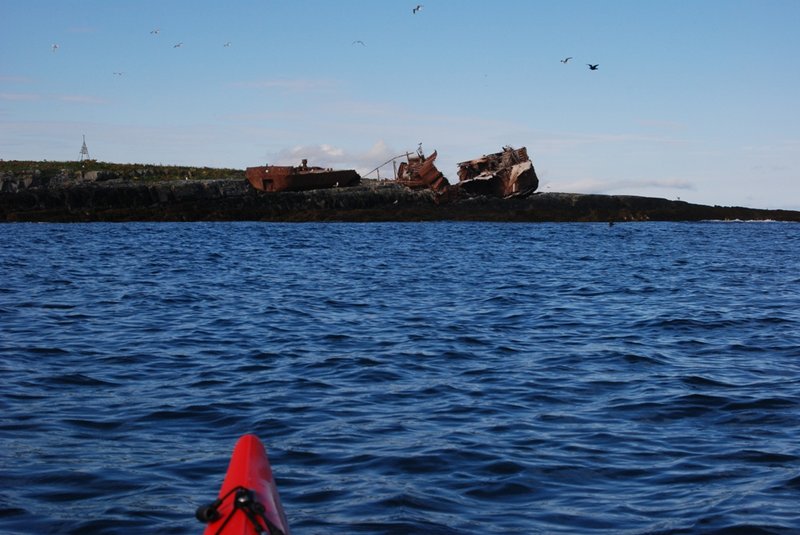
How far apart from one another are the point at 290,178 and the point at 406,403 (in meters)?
56.6

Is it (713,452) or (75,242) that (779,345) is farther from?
(75,242)

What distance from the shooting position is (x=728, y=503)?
6785 millimetres

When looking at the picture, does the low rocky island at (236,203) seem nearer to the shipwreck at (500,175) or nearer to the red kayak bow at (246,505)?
the shipwreck at (500,175)

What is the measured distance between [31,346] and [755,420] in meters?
10.0

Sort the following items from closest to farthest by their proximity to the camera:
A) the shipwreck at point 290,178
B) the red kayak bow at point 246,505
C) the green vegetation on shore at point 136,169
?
the red kayak bow at point 246,505 < the shipwreck at point 290,178 < the green vegetation on shore at point 136,169

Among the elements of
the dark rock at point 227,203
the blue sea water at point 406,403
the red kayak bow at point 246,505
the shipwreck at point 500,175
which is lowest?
the blue sea water at point 406,403

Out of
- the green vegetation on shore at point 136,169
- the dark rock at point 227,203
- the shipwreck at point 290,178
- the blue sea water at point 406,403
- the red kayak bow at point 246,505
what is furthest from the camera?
the green vegetation on shore at point 136,169

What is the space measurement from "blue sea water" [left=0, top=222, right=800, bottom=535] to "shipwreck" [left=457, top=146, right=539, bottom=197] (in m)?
43.7

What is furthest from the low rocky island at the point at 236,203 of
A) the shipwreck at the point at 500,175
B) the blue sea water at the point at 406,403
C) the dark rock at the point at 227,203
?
the blue sea water at the point at 406,403

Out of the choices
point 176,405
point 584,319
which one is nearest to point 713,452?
point 176,405

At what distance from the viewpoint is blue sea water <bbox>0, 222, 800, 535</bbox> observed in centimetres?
668

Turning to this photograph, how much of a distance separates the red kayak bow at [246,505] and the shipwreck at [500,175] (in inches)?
2453

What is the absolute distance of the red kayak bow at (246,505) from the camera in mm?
4570

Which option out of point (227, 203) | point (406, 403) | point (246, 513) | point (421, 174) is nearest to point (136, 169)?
point (227, 203)
